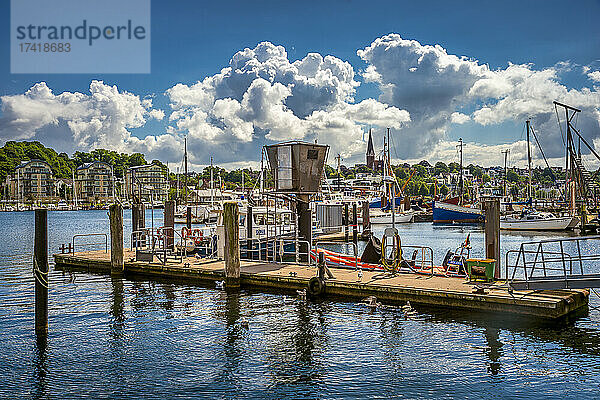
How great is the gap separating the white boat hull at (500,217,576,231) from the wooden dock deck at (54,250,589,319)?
5581 centimetres

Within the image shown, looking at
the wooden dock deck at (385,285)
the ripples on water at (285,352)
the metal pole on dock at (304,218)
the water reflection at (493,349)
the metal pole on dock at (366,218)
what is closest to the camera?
the ripples on water at (285,352)

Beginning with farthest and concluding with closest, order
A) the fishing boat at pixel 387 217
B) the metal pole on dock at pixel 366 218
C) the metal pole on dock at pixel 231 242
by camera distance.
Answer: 1. the fishing boat at pixel 387 217
2. the metal pole on dock at pixel 366 218
3. the metal pole on dock at pixel 231 242

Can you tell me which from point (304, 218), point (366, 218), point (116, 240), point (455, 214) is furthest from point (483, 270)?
point (455, 214)

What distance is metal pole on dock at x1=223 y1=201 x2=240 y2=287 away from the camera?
23297 mm

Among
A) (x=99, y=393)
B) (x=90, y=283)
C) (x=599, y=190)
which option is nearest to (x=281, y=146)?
(x=90, y=283)

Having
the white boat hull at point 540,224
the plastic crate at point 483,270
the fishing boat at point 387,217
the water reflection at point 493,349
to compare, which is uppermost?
the fishing boat at point 387,217

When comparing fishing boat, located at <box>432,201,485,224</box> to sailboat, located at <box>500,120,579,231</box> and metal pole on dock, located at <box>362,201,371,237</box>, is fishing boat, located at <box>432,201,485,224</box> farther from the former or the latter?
metal pole on dock, located at <box>362,201,371,237</box>

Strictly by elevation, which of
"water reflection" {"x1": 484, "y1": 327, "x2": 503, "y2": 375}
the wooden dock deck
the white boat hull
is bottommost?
"water reflection" {"x1": 484, "y1": 327, "x2": 503, "y2": 375}

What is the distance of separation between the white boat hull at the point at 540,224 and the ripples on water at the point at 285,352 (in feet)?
175

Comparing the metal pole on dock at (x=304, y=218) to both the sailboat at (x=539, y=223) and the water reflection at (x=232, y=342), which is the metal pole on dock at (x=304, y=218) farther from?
the sailboat at (x=539, y=223)

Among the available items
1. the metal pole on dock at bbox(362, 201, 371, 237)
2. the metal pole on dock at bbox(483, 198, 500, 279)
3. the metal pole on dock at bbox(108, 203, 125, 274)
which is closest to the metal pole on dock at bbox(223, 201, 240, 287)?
the metal pole on dock at bbox(108, 203, 125, 274)

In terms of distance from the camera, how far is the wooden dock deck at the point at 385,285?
A: 17.6 metres

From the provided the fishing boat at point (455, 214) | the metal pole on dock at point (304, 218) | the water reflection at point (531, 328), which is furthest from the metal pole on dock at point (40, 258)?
the fishing boat at point (455, 214)

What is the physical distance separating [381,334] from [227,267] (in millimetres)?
8929
